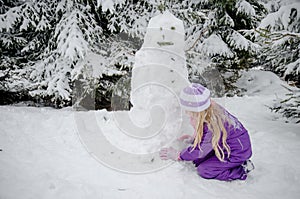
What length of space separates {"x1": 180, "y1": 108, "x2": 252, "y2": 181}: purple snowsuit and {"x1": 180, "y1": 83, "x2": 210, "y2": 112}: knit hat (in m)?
0.23

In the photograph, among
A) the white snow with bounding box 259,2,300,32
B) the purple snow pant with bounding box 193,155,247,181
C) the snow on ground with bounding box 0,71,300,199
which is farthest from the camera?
the white snow with bounding box 259,2,300,32

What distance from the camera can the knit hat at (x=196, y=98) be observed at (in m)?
2.49

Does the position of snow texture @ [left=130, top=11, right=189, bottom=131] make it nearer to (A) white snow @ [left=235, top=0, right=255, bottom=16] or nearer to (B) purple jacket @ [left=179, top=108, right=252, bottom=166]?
(B) purple jacket @ [left=179, top=108, right=252, bottom=166]

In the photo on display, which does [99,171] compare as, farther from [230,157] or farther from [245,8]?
[245,8]

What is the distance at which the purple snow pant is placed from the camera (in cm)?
264

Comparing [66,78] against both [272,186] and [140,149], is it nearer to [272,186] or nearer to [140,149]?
[140,149]

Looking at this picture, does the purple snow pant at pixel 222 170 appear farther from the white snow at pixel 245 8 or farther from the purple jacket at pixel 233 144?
the white snow at pixel 245 8

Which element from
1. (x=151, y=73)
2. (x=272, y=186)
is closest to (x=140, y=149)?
(x=151, y=73)

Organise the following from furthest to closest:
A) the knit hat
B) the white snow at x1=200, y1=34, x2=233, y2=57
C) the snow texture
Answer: the white snow at x1=200, y1=34, x2=233, y2=57
the snow texture
the knit hat

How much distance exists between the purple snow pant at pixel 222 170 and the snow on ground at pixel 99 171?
0.22 ft

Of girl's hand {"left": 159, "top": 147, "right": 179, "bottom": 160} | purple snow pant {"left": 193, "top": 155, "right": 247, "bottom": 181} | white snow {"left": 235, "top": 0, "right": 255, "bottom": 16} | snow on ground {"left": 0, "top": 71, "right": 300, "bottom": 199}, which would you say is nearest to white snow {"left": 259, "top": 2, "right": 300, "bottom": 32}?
snow on ground {"left": 0, "top": 71, "right": 300, "bottom": 199}

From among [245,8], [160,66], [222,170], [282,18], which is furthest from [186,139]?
[245,8]

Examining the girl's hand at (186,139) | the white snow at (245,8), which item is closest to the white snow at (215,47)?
the white snow at (245,8)

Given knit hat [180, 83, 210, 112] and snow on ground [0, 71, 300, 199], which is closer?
snow on ground [0, 71, 300, 199]
